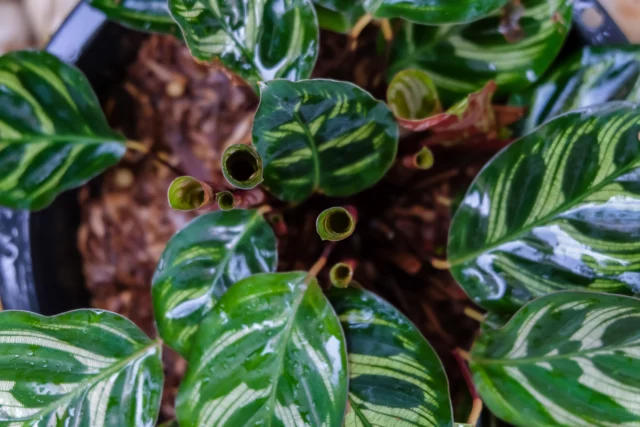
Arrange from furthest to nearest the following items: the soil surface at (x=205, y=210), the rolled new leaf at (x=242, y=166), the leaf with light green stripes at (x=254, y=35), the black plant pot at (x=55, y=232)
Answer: the soil surface at (x=205, y=210) → the black plant pot at (x=55, y=232) → the leaf with light green stripes at (x=254, y=35) → the rolled new leaf at (x=242, y=166)

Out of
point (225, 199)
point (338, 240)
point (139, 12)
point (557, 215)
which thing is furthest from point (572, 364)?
point (139, 12)

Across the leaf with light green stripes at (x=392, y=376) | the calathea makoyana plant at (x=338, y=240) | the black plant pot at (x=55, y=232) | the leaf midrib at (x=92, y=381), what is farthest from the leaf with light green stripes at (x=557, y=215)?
the black plant pot at (x=55, y=232)

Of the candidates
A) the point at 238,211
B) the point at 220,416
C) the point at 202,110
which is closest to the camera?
the point at 220,416

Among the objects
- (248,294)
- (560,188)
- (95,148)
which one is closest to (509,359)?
(560,188)

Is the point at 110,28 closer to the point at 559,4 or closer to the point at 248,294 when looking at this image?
the point at 248,294

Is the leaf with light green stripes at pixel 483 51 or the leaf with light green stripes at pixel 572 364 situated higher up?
the leaf with light green stripes at pixel 483 51

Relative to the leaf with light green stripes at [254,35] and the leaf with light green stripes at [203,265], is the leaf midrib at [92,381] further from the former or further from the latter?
the leaf with light green stripes at [254,35]
